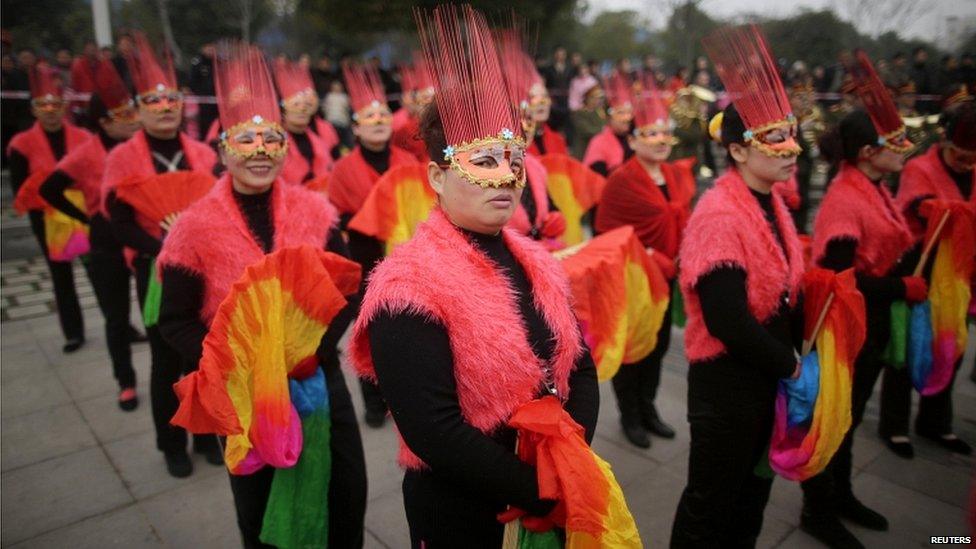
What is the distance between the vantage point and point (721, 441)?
2670 mm

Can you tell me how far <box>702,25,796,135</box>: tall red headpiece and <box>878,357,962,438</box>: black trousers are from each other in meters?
2.32

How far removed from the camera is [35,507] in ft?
11.9

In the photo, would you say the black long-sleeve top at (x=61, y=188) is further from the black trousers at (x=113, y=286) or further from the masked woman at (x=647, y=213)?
the masked woman at (x=647, y=213)

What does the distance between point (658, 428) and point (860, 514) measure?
1338mm

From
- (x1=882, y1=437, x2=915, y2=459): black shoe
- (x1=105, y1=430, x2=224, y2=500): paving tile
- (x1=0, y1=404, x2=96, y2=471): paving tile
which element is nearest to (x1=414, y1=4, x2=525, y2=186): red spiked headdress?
(x1=105, y1=430, x2=224, y2=500): paving tile

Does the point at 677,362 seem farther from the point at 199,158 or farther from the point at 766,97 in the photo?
the point at 199,158

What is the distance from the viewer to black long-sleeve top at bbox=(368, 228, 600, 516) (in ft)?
5.39

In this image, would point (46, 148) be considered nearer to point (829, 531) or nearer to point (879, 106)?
point (879, 106)

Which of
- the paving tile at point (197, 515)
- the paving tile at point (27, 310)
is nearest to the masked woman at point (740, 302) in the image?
the paving tile at point (197, 515)

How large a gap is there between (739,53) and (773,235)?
0.80m

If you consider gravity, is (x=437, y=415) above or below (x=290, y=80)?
below

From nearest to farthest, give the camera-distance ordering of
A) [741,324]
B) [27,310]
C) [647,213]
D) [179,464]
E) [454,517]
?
[454,517] → [741,324] → [179,464] → [647,213] → [27,310]

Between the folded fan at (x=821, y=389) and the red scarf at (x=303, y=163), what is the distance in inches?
170

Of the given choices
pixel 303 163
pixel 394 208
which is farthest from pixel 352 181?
pixel 303 163
